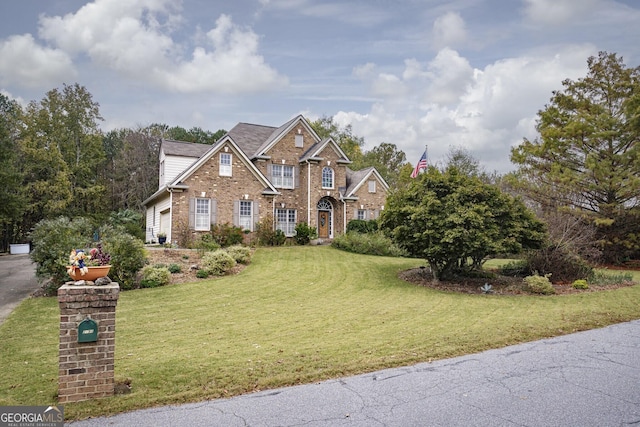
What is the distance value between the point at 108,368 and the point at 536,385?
5.08 metres

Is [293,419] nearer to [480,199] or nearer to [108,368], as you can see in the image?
[108,368]

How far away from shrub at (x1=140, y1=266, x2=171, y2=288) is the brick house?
897 cm

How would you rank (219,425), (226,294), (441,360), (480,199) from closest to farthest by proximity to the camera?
(219,425) → (441,360) → (226,294) → (480,199)

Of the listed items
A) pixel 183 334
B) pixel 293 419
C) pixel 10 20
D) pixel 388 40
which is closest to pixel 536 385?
pixel 293 419

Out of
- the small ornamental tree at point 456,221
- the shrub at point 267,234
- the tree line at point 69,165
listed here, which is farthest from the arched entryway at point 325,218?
the small ornamental tree at point 456,221

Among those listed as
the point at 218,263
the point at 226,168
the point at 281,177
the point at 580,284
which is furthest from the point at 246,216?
the point at 580,284

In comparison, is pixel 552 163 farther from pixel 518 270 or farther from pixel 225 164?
pixel 225 164

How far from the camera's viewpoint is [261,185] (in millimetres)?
24141

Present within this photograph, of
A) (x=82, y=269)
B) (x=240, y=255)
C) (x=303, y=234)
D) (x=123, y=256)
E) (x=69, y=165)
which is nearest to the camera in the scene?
(x=82, y=269)

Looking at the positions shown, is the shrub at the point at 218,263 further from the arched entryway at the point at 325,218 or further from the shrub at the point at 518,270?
the arched entryway at the point at 325,218

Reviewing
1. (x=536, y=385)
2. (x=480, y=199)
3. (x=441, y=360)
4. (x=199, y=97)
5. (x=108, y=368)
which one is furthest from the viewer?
(x=199, y=97)

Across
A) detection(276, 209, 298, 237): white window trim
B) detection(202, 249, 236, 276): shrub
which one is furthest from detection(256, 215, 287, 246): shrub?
detection(202, 249, 236, 276): shrub

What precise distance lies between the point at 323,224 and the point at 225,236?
862cm

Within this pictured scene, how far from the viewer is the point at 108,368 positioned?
4.65 m
